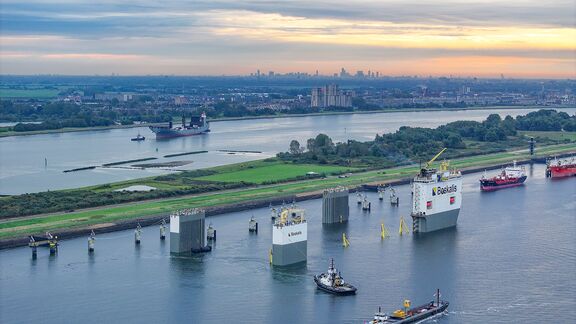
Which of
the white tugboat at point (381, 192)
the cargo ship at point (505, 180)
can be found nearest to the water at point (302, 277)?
the white tugboat at point (381, 192)

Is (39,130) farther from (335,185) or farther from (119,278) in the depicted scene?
(119,278)

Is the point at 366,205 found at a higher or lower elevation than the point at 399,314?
higher

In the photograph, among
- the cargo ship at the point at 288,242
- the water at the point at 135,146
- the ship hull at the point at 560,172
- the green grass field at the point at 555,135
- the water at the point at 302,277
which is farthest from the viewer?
the green grass field at the point at 555,135

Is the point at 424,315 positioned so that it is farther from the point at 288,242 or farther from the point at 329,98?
the point at 329,98

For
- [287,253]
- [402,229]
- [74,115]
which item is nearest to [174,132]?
[74,115]

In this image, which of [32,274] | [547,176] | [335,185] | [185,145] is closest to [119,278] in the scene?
[32,274]

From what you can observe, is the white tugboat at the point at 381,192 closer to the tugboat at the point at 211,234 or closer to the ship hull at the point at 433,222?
the ship hull at the point at 433,222
